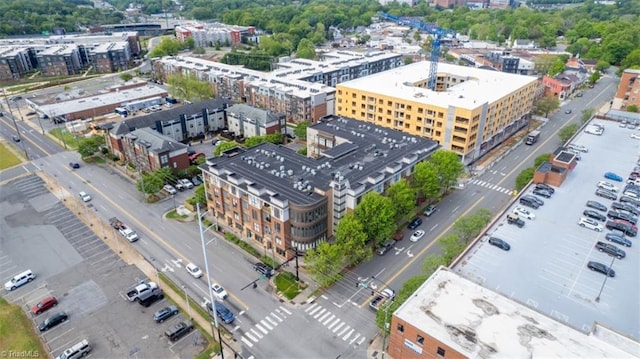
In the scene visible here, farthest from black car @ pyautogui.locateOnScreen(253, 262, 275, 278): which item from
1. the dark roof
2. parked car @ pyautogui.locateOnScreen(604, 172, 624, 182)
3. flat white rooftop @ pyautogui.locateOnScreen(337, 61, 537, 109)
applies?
parked car @ pyautogui.locateOnScreen(604, 172, 624, 182)

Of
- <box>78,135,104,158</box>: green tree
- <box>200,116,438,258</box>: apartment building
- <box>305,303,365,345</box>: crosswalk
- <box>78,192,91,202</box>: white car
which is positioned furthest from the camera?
<box>78,135,104,158</box>: green tree

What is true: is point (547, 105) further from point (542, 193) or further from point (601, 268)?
point (601, 268)

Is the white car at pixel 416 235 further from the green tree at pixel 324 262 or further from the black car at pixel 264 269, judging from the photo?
the black car at pixel 264 269

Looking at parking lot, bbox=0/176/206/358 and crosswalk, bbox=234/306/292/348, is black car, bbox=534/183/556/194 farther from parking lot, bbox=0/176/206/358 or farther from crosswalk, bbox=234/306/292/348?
parking lot, bbox=0/176/206/358

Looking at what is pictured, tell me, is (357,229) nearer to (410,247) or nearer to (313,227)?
(313,227)

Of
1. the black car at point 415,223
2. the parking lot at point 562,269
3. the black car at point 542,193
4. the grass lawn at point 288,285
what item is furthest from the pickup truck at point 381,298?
the black car at point 542,193

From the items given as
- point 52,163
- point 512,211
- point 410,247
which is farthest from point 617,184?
point 52,163
